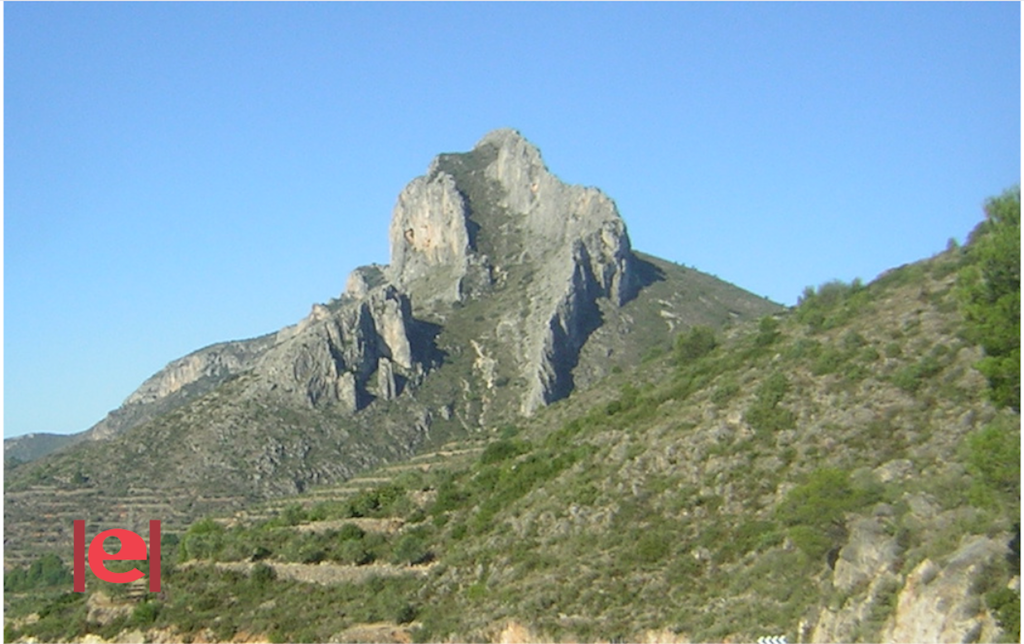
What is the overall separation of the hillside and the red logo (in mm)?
1532

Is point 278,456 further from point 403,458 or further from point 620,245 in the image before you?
point 620,245

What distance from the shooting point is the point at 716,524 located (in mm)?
42062

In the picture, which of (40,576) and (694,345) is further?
(40,576)

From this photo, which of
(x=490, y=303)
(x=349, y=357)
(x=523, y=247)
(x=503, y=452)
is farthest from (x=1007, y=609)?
(x=523, y=247)

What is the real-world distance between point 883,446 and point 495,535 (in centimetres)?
1468

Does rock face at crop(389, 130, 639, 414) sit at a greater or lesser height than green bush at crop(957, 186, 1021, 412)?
greater

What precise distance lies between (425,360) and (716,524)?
7390 cm

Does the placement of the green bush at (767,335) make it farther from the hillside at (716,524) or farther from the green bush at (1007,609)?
the green bush at (1007,609)

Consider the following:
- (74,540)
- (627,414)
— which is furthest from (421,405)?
(627,414)

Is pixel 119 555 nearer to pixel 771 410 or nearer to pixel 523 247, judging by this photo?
pixel 771 410

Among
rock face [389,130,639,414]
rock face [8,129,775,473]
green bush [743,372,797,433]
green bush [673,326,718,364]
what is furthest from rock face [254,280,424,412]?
green bush [743,372,797,433]

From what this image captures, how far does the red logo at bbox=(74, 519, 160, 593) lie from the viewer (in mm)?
60531

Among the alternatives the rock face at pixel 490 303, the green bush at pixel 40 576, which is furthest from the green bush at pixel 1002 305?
the rock face at pixel 490 303

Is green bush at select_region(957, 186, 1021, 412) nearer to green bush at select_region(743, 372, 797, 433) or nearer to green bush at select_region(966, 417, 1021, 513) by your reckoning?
green bush at select_region(966, 417, 1021, 513)
